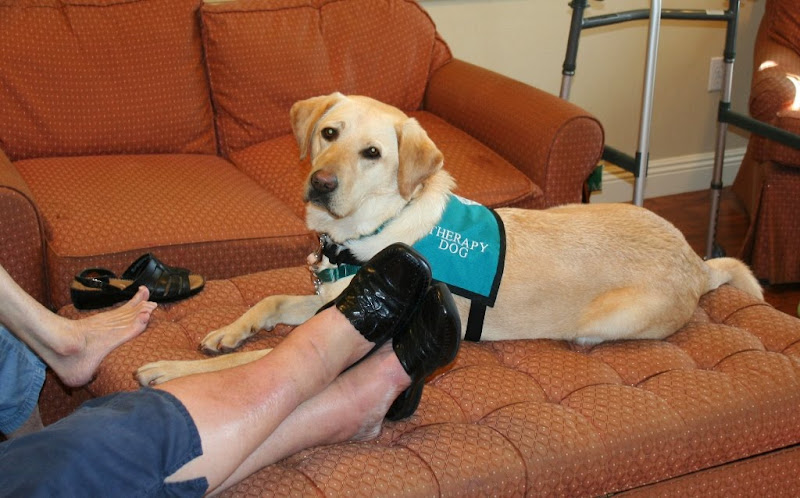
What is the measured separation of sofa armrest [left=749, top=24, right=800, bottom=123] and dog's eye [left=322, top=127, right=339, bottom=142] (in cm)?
226

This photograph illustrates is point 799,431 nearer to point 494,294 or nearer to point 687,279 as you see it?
point 687,279

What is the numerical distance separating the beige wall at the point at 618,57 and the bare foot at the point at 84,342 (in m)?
2.36

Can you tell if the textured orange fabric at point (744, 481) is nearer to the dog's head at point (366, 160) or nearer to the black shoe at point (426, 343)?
the black shoe at point (426, 343)

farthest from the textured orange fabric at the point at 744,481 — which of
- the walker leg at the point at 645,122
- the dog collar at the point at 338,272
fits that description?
the walker leg at the point at 645,122

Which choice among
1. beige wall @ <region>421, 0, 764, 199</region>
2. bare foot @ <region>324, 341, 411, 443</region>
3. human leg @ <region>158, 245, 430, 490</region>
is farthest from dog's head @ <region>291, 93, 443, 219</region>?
beige wall @ <region>421, 0, 764, 199</region>

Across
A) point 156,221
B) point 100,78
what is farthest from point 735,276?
point 100,78

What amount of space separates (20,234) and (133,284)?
0.35 metres

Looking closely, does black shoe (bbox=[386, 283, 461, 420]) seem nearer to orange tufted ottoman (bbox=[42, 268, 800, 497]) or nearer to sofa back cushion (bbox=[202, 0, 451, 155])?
orange tufted ottoman (bbox=[42, 268, 800, 497])

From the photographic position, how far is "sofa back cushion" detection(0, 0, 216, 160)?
2910mm

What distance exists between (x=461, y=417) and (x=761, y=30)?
309cm

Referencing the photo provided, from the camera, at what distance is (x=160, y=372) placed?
5.81ft

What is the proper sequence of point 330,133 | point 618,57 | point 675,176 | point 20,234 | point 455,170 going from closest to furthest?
point 330,133, point 20,234, point 455,170, point 618,57, point 675,176

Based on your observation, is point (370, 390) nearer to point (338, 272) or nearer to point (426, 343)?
point (426, 343)

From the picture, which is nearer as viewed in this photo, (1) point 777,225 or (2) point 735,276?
(2) point 735,276
